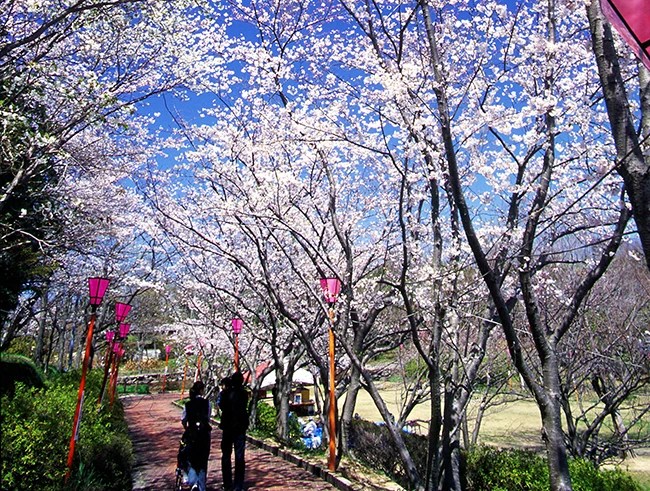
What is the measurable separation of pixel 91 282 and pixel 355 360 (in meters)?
3.94

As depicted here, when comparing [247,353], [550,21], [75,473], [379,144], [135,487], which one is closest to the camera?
[550,21]

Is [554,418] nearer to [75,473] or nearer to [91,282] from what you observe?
[75,473]

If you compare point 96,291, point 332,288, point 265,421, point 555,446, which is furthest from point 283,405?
point 555,446

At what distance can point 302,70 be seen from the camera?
19.3 ft

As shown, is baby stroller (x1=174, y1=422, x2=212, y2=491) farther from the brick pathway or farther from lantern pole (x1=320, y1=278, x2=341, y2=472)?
lantern pole (x1=320, y1=278, x2=341, y2=472)

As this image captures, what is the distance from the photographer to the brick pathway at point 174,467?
626cm

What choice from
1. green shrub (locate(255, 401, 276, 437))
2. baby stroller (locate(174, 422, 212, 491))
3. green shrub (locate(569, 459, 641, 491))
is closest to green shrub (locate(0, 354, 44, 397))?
green shrub (locate(255, 401, 276, 437))

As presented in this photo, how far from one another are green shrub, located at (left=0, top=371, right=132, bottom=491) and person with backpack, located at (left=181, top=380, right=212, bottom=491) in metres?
0.78

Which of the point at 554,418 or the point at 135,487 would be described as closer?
the point at 554,418

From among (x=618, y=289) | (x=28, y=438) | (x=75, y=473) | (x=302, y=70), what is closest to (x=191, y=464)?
(x=75, y=473)

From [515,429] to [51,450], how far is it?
14.0 meters

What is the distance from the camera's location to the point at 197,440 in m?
5.15

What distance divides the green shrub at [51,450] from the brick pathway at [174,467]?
119cm

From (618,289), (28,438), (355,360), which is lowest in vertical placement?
(28,438)
